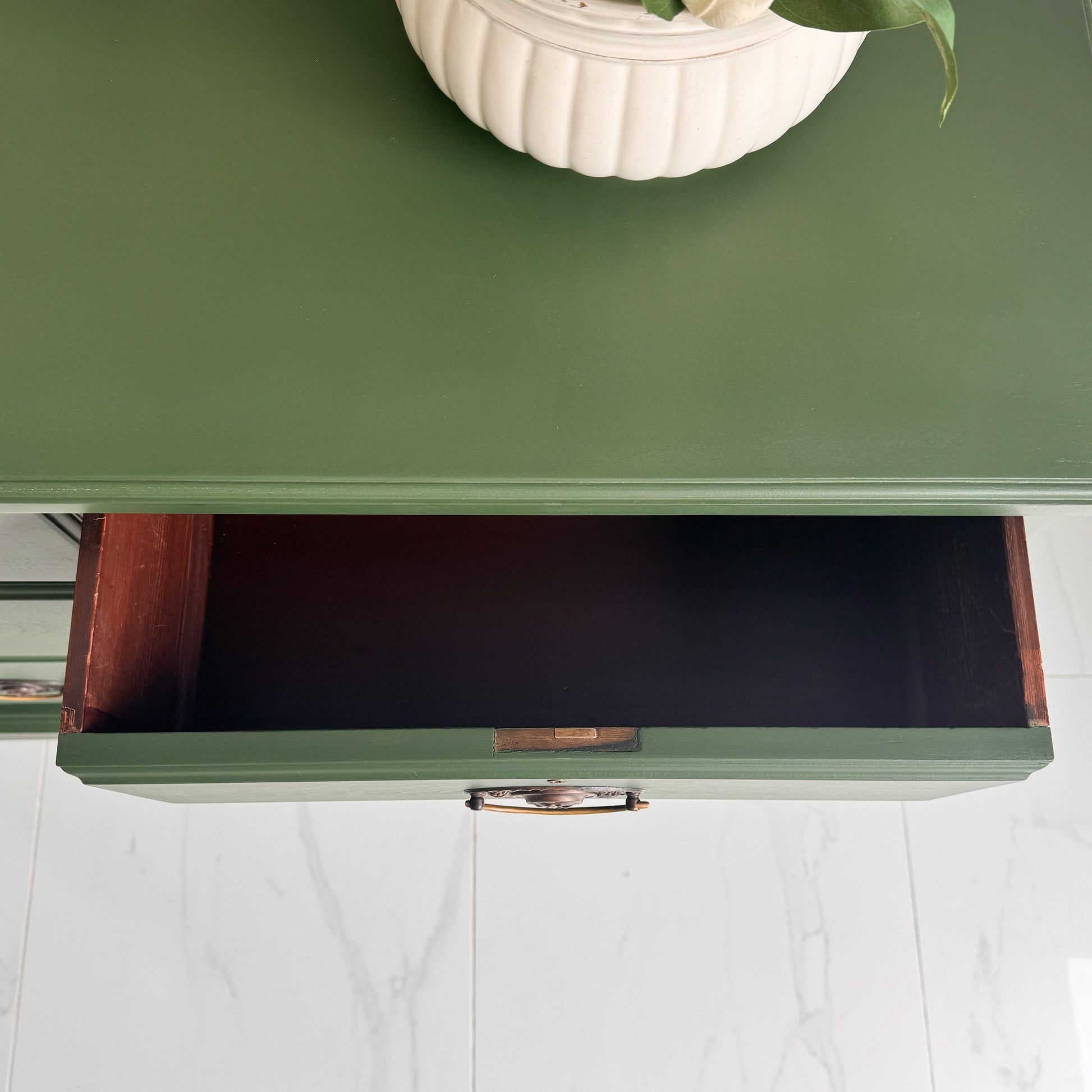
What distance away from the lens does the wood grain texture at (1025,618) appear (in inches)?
17.4

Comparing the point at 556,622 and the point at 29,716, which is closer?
the point at 556,622

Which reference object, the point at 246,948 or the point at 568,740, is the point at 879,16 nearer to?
the point at 568,740

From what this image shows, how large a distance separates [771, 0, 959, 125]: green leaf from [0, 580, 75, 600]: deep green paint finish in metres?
0.59

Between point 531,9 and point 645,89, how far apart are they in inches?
1.9

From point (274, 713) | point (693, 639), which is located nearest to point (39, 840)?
point (274, 713)

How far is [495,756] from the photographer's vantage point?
1.32ft

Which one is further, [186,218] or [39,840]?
[39,840]

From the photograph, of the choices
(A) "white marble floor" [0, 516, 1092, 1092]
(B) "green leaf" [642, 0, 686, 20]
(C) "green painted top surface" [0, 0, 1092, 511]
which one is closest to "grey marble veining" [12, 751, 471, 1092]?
(A) "white marble floor" [0, 516, 1092, 1092]

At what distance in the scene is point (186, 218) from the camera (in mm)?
391

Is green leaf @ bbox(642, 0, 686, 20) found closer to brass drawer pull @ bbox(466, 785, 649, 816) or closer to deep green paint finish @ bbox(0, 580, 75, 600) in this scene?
brass drawer pull @ bbox(466, 785, 649, 816)

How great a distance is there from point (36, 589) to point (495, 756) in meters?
0.43

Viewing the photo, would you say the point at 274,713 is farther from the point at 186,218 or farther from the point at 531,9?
the point at 531,9

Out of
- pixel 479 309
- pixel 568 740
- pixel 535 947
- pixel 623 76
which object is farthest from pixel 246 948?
pixel 623 76

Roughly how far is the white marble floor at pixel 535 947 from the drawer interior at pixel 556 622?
465 millimetres
